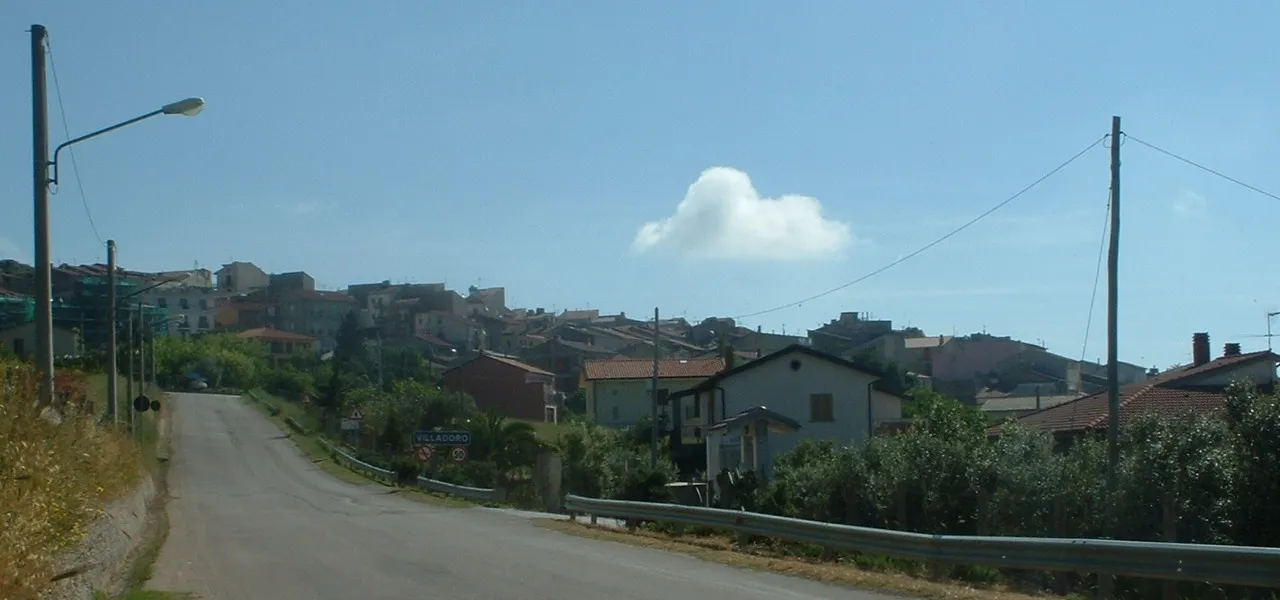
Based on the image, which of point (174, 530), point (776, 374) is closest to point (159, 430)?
point (776, 374)

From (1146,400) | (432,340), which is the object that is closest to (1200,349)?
Answer: (1146,400)

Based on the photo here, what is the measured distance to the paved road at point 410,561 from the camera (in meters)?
14.9

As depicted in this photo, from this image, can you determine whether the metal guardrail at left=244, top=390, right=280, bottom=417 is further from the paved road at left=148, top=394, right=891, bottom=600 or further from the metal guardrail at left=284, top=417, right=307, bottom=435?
the paved road at left=148, top=394, right=891, bottom=600

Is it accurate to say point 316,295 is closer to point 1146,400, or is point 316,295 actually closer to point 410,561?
point 1146,400

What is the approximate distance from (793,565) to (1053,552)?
4.54 meters

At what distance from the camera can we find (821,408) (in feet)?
194

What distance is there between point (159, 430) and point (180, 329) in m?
68.8

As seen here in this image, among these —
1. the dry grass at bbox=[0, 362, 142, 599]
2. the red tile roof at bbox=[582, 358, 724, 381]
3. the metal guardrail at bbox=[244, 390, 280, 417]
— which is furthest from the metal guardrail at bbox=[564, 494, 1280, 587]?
the metal guardrail at bbox=[244, 390, 280, 417]

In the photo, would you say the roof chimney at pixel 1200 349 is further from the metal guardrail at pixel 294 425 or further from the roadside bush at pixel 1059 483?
the metal guardrail at pixel 294 425

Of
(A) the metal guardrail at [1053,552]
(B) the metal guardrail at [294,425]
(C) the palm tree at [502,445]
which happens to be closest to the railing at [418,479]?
(C) the palm tree at [502,445]

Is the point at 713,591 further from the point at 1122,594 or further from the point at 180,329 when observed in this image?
the point at 180,329

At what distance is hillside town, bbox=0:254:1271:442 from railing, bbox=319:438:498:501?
11.6 m

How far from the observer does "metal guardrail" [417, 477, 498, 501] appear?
136 feet

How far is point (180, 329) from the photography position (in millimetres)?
140125
